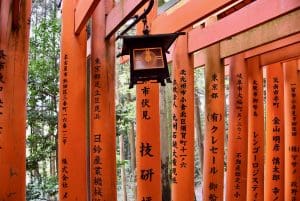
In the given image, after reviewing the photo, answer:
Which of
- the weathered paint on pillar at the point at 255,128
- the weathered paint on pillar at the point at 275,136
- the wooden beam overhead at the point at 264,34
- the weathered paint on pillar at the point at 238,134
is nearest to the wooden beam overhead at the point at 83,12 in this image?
the wooden beam overhead at the point at 264,34

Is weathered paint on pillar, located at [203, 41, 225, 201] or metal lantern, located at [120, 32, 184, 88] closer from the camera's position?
metal lantern, located at [120, 32, 184, 88]

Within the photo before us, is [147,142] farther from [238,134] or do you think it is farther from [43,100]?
[43,100]

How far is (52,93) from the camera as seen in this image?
925 centimetres

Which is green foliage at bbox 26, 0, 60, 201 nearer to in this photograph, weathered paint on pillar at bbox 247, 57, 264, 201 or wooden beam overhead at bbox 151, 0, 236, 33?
wooden beam overhead at bbox 151, 0, 236, 33

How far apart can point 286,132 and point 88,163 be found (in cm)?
465

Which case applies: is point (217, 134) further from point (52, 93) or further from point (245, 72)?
point (52, 93)

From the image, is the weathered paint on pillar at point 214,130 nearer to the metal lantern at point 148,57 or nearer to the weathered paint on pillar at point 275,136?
the weathered paint on pillar at point 275,136

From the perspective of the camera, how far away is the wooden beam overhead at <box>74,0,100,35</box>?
19.3 feet

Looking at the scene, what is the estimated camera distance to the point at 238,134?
8.85m

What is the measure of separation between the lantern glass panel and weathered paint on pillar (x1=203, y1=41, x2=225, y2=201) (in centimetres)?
247

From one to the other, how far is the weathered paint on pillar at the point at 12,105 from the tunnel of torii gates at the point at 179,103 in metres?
0.01


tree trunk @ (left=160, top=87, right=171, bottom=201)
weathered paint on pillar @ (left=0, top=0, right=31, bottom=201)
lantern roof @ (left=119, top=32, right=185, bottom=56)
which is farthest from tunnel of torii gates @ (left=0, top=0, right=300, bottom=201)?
tree trunk @ (left=160, top=87, right=171, bottom=201)

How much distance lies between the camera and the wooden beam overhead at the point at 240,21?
18.9ft

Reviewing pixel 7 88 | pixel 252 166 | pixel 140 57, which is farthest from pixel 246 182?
pixel 7 88
